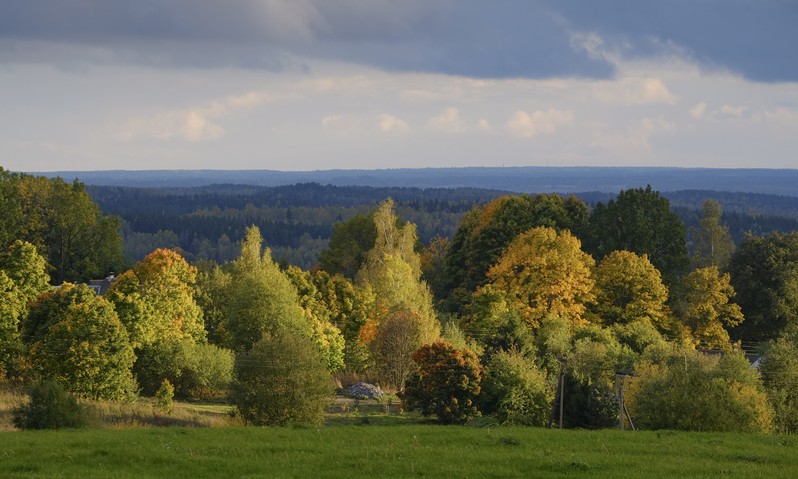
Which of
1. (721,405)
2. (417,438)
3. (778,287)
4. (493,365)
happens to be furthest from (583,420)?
(778,287)

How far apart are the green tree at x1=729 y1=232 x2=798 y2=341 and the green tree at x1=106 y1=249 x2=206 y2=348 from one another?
43.3m

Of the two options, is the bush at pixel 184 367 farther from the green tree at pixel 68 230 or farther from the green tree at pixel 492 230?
the green tree at pixel 68 230

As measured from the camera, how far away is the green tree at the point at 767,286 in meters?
87.0

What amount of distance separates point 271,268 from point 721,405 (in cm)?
3951

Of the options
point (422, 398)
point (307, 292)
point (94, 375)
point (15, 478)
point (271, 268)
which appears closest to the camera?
point (15, 478)

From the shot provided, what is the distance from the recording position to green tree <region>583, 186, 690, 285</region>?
97.1 metres

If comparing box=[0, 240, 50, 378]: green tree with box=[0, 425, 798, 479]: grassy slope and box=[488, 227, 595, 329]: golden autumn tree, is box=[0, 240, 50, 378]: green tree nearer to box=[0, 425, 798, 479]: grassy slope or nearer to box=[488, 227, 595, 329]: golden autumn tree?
box=[0, 425, 798, 479]: grassy slope

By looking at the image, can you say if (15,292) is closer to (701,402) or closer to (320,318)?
(320,318)

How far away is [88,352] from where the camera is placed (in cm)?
5897

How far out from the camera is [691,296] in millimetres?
88188

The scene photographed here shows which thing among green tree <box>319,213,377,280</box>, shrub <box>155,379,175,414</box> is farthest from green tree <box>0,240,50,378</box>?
green tree <box>319,213,377,280</box>

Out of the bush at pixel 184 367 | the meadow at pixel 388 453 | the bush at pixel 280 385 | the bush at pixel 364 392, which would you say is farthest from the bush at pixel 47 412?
the bush at pixel 364 392

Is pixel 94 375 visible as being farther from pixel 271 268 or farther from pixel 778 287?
pixel 778 287

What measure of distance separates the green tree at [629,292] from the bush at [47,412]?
174 feet
